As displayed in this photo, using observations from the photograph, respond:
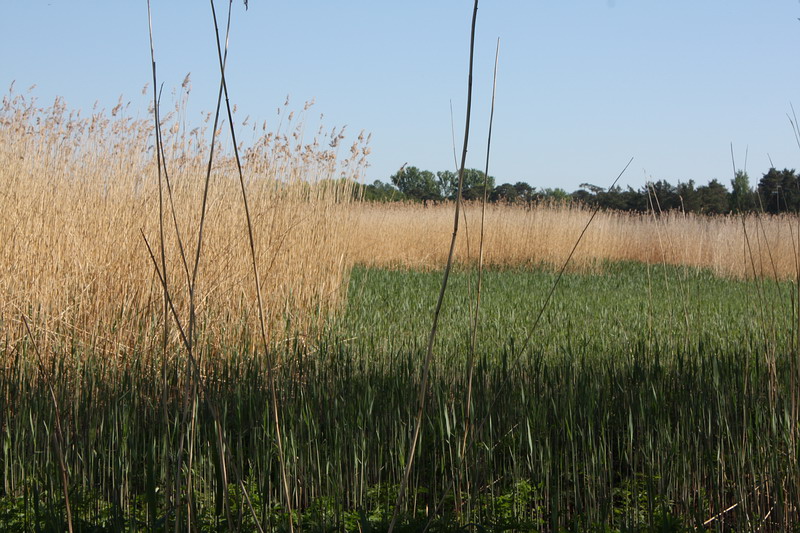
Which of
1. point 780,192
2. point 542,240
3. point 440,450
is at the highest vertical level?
point 780,192

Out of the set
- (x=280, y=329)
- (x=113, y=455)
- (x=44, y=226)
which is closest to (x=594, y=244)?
(x=280, y=329)

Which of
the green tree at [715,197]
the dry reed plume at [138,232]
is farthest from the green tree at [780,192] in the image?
the green tree at [715,197]

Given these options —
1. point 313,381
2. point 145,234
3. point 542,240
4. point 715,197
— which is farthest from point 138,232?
point 715,197

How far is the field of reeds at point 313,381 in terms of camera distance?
2.27 metres

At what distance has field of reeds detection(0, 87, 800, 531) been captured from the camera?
7.43 ft

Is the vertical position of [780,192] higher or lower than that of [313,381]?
higher

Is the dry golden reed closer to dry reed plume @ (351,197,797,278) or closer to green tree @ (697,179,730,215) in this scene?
dry reed plume @ (351,197,797,278)

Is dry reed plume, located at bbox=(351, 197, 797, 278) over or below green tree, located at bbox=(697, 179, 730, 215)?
below

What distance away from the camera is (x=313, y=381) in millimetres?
3232

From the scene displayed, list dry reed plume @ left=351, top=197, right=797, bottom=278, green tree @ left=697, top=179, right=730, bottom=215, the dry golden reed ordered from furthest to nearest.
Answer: green tree @ left=697, top=179, right=730, bottom=215
dry reed plume @ left=351, top=197, right=797, bottom=278
the dry golden reed

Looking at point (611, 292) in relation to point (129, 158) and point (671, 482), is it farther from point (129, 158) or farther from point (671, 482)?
point (671, 482)

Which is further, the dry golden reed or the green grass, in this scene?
the dry golden reed

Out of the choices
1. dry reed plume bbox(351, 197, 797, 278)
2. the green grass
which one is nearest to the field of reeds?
the green grass

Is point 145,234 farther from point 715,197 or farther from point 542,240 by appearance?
point 715,197
